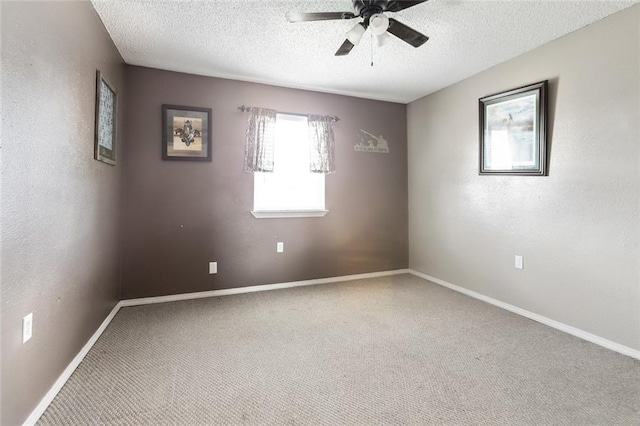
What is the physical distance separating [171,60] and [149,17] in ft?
2.27

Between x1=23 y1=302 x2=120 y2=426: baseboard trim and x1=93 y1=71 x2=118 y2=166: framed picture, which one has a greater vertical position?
x1=93 y1=71 x2=118 y2=166: framed picture

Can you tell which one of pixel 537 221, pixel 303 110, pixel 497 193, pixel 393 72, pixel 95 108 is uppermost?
pixel 393 72

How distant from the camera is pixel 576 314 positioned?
2.47 metres

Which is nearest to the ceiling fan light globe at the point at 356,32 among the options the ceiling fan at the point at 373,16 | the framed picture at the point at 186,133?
the ceiling fan at the point at 373,16

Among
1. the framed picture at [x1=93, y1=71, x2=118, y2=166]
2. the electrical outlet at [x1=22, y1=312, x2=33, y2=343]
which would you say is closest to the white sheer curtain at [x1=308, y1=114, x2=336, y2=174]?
the framed picture at [x1=93, y1=71, x2=118, y2=166]

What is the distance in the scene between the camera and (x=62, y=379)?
1.76m

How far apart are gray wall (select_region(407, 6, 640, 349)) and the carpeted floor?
13.4 inches

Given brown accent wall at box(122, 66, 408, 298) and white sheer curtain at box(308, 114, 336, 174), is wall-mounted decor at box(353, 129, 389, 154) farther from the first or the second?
white sheer curtain at box(308, 114, 336, 174)

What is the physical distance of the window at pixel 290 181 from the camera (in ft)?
11.9

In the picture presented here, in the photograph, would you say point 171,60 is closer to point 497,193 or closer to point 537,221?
point 497,193

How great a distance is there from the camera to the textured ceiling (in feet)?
7.09

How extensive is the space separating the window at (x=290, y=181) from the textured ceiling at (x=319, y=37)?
0.53m

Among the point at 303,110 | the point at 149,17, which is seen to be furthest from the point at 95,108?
the point at 303,110

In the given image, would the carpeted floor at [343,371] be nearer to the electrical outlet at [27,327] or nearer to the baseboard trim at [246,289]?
the baseboard trim at [246,289]
